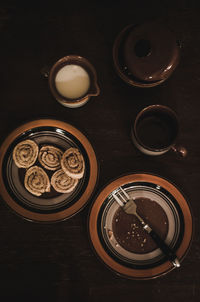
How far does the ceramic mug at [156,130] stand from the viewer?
0.78 meters

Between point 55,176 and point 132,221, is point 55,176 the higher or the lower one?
the higher one

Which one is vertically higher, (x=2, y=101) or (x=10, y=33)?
(x=10, y=33)

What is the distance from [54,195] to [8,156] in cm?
21

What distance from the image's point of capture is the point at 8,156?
2.70 ft

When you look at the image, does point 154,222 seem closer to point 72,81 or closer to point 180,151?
point 180,151

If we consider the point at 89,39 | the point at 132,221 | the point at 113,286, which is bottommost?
the point at 113,286

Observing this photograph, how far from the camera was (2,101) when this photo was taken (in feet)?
2.86

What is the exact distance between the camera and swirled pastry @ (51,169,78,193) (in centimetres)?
80

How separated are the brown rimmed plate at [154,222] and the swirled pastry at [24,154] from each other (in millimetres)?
260

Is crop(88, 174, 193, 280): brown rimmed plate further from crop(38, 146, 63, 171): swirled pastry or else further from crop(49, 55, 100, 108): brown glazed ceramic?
crop(49, 55, 100, 108): brown glazed ceramic

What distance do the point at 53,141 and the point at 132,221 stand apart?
1.28 ft

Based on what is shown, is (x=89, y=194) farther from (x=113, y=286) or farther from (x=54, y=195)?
(x=113, y=286)

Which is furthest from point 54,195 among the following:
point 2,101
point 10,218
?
point 2,101

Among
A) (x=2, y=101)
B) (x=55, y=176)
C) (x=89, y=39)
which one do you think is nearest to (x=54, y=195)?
(x=55, y=176)
